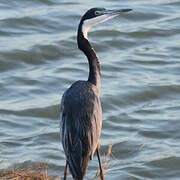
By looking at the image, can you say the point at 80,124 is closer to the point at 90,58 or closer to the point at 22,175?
the point at 22,175

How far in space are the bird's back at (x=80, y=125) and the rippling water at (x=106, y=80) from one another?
6.71 ft

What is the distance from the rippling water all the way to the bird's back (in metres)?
2.05

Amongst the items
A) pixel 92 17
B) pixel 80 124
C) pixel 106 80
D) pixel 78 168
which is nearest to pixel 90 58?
pixel 92 17

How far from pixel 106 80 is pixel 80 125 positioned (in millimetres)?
5327

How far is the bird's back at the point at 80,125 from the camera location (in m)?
7.46

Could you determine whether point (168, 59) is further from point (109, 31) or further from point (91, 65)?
point (91, 65)

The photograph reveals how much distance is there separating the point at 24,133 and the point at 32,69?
2248 millimetres

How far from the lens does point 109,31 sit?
14859mm

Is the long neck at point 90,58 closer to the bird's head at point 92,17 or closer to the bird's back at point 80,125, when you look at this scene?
the bird's head at point 92,17

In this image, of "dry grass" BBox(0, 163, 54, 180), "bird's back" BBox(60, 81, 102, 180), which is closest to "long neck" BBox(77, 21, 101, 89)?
"bird's back" BBox(60, 81, 102, 180)

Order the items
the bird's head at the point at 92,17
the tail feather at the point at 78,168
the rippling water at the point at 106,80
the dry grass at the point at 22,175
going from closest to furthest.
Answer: the tail feather at the point at 78,168, the dry grass at the point at 22,175, the bird's head at the point at 92,17, the rippling water at the point at 106,80

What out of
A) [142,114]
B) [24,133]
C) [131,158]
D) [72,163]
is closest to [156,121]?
[142,114]

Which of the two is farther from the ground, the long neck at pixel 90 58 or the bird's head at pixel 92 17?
the bird's head at pixel 92 17

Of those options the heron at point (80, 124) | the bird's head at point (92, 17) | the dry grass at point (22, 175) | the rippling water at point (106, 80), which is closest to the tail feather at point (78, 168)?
the heron at point (80, 124)
